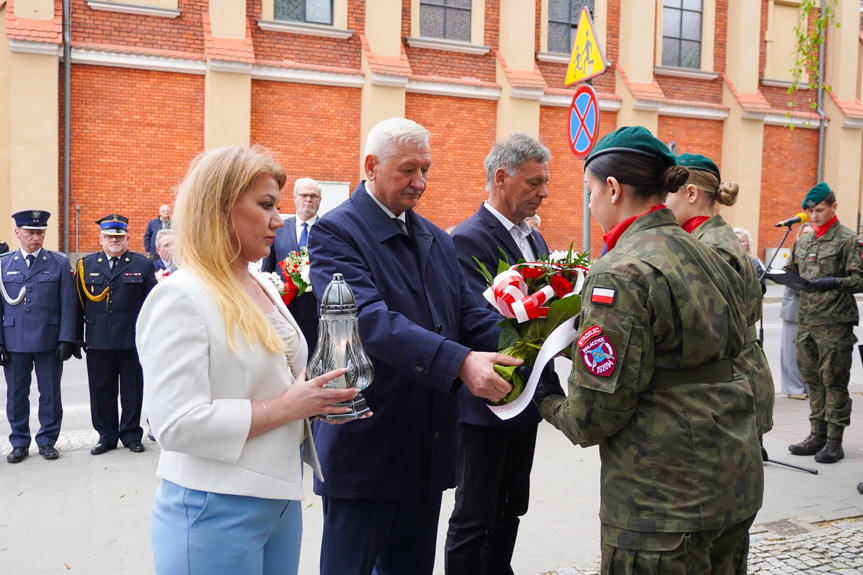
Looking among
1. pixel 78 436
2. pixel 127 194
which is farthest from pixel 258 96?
pixel 78 436

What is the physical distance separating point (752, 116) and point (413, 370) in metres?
21.8

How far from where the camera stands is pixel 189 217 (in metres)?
2.27

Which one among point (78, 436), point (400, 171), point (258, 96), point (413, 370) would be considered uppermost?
point (258, 96)

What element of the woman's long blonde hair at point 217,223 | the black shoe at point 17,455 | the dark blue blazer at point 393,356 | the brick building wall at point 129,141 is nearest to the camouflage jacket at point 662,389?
the dark blue blazer at point 393,356

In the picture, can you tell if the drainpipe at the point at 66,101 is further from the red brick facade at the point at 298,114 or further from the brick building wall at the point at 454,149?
the brick building wall at the point at 454,149

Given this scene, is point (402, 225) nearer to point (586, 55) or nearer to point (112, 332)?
point (112, 332)

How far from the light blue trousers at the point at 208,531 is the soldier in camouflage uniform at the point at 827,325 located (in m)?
5.90

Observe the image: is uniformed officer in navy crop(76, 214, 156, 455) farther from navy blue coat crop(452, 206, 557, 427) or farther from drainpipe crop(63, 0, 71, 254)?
drainpipe crop(63, 0, 71, 254)

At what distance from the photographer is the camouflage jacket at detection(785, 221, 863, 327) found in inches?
268

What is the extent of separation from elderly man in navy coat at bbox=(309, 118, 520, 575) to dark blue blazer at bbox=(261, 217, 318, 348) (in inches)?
127

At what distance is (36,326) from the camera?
7117 mm

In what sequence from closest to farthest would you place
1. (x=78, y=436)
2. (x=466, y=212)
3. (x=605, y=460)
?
(x=605, y=460) < (x=78, y=436) < (x=466, y=212)

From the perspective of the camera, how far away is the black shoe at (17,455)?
670 cm

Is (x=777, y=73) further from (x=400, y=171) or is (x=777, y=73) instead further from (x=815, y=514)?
(x=400, y=171)
